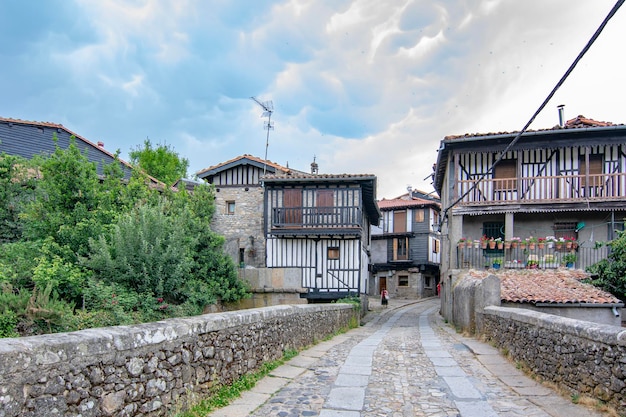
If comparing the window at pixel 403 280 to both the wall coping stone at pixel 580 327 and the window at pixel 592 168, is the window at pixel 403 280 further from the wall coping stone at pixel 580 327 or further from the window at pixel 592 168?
the wall coping stone at pixel 580 327

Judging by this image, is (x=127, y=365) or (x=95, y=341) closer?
(x=95, y=341)

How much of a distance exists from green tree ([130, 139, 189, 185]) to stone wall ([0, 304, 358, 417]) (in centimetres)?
3317

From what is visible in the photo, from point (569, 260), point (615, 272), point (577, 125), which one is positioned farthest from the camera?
point (577, 125)

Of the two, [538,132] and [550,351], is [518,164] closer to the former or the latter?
[538,132]

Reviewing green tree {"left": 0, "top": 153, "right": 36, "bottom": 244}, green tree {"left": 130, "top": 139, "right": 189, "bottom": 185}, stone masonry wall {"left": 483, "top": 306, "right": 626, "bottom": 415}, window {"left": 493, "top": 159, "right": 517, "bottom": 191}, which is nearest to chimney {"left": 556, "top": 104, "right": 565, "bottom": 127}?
window {"left": 493, "top": 159, "right": 517, "bottom": 191}

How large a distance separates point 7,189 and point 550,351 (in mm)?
18873

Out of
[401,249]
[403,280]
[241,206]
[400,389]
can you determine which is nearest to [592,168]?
[241,206]

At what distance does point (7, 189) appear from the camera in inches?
706

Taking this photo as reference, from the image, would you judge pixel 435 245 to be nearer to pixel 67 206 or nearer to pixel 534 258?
pixel 534 258

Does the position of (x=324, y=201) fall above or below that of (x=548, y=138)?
below

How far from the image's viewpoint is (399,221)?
36.8 m

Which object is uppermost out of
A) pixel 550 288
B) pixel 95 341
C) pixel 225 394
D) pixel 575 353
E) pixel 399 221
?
pixel 399 221

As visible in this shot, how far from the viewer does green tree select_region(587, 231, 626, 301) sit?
44.9 ft

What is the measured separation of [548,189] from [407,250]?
18.9 meters
